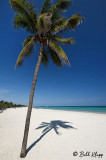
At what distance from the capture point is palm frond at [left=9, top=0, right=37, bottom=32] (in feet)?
13.9

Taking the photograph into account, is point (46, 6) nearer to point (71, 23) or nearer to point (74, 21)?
point (71, 23)

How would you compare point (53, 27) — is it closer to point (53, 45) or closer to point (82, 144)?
point (53, 45)

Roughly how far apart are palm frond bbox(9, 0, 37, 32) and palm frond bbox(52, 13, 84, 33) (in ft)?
4.43

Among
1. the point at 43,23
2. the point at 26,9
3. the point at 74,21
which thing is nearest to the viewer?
the point at 43,23

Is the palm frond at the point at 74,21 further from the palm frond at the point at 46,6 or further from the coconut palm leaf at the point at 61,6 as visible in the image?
the palm frond at the point at 46,6

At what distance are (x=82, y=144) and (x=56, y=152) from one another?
1630 millimetres

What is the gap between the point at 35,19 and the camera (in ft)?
16.0

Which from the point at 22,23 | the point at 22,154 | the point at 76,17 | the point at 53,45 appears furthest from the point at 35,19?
the point at 22,154

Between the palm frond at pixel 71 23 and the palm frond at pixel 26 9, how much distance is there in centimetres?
135

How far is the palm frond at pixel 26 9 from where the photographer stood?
423cm

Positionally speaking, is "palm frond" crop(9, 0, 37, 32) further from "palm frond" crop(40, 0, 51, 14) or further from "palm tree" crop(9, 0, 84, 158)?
"palm frond" crop(40, 0, 51, 14)

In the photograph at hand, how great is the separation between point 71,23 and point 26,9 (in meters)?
2.68

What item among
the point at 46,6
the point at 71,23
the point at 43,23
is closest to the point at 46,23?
the point at 43,23

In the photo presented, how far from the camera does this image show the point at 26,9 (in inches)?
174
